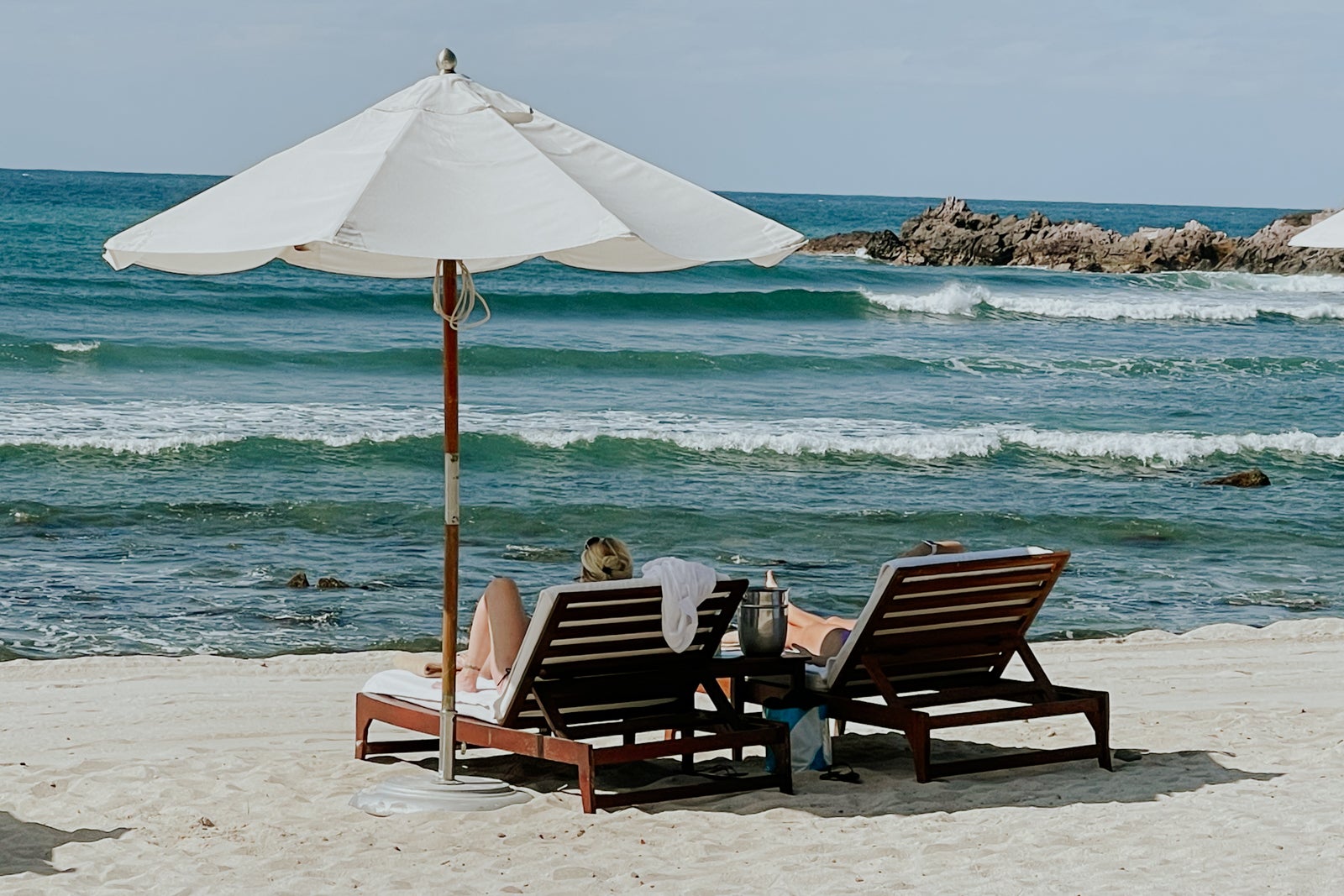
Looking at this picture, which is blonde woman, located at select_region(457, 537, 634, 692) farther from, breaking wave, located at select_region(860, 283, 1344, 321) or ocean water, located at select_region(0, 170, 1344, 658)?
breaking wave, located at select_region(860, 283, 1344, 321)

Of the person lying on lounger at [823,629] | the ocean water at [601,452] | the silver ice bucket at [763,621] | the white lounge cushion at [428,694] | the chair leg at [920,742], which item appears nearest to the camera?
the white lounge cushion at [428,694]

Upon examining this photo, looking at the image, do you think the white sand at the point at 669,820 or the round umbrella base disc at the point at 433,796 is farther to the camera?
the round umbrella base disc at the point at 433,796

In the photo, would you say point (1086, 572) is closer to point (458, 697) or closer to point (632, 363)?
point (458, 697)

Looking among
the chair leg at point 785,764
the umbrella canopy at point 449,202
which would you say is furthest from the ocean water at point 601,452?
the umbrella canopy at point 449,202

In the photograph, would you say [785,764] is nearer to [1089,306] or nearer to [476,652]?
[476,652]

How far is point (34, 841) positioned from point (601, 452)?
11.4 meters

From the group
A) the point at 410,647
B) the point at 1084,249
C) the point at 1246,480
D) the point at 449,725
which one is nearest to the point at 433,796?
the point at 449,725

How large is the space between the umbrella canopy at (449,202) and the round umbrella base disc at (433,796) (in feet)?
6.01

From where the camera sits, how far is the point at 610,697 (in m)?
5.57

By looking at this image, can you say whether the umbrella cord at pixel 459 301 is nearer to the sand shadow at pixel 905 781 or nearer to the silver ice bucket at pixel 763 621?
the silver ice bucket at pixel 763 621

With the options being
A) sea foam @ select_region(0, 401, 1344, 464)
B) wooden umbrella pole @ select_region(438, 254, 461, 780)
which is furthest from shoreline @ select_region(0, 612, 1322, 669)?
sea foam @ select_region(0, 401, 1344, 464)

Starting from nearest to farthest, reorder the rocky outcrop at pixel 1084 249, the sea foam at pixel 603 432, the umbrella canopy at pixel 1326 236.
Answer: the umbrella canopy at pixel 1326 236
the sea foam at pixel 603 432
the rocky outcrop at pixel 1084 249

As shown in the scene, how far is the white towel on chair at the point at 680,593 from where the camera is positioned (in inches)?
214

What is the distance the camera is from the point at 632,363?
2372cm
